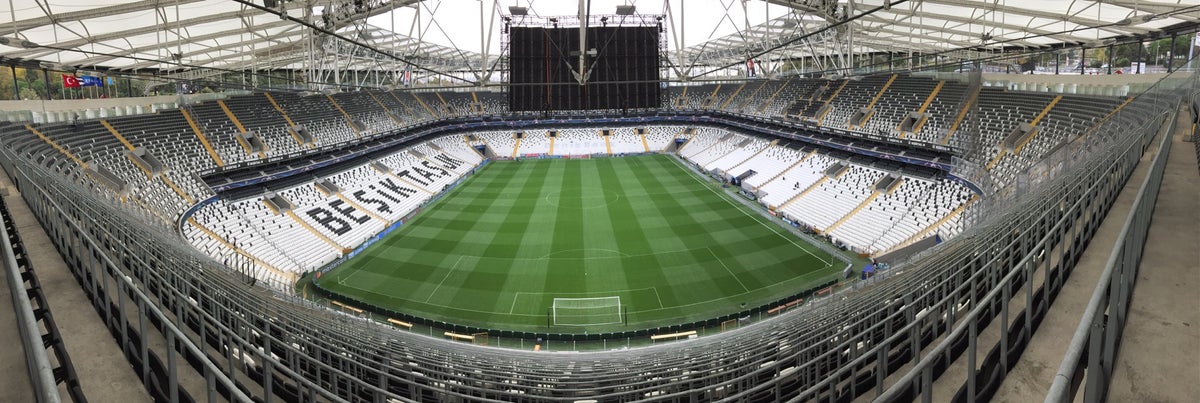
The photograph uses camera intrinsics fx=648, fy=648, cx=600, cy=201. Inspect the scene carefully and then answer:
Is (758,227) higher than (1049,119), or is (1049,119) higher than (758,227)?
(1049,119)

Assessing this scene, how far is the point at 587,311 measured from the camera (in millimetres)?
18547

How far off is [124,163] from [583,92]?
3147 cm

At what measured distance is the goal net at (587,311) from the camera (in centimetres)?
1792

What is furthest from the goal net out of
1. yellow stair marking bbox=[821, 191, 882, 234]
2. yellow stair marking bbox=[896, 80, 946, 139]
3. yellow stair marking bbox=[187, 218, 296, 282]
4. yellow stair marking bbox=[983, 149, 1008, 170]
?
yellow stair marking bbox=[896, 80, 946, 139]

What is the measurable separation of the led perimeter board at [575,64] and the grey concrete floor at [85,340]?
40036 millimetres

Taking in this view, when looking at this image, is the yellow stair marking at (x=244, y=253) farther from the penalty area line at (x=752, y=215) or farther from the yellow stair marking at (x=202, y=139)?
the penalty area line at (x=752, y=215)

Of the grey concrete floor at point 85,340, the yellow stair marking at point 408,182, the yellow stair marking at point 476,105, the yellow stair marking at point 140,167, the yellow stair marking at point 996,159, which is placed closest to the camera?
the grey concrete floor at point 85,340

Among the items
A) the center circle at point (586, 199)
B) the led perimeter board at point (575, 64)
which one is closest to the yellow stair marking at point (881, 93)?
the led perimeter board at point (575, 64)

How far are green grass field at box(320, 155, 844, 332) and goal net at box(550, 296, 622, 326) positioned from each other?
1.00 ft

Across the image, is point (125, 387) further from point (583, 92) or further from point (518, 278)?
point (583, 92)

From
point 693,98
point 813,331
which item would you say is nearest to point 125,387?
point 813,331

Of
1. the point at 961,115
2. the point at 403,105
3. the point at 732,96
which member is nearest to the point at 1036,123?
the point at 961,115

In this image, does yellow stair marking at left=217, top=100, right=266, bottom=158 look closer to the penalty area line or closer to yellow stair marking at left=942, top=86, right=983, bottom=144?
the penalty area line

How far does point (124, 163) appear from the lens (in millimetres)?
24828
